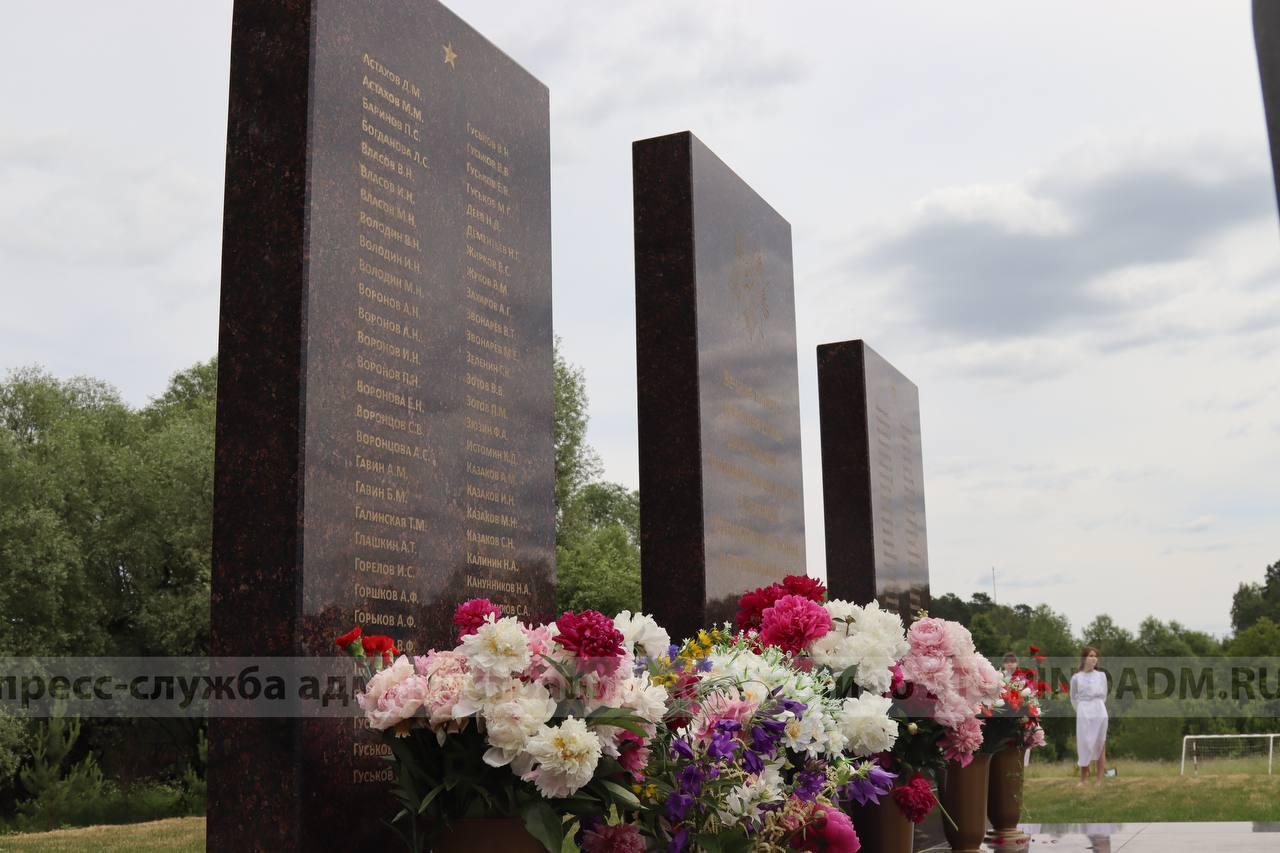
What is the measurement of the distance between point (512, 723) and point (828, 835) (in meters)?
1.31

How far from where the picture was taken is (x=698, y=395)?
7418mm

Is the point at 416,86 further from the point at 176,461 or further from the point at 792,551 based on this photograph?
the point at 176,461

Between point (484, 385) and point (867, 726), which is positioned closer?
point (867, 726)

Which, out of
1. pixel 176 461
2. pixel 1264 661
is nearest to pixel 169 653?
pixel 176 461

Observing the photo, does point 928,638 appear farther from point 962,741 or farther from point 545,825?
point 545,825

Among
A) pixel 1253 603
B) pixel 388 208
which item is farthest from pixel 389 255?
pixel 1253 603

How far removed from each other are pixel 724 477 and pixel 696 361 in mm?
733

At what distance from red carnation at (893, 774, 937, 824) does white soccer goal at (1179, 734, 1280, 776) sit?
14221 millimetres

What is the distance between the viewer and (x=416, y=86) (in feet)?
17.9

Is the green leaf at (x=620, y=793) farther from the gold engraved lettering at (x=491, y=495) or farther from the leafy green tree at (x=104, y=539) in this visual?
the leafy green tree at (x=104, y=539)

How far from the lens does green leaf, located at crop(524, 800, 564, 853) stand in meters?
3.55

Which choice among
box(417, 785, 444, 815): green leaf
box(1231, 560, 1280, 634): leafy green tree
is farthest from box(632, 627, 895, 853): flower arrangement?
box(1231, 560, 1280, 634): leafy green tree

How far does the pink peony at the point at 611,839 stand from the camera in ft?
12.9

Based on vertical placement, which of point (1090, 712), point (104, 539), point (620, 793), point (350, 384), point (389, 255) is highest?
point (104, 539)
